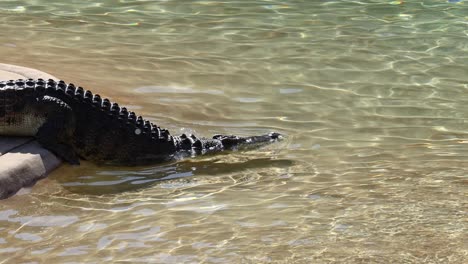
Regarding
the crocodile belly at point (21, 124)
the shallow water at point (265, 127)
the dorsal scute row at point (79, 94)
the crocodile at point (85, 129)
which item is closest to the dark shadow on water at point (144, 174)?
the shallow water at point (265, 127)

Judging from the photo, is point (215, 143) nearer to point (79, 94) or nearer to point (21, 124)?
point (79, 94)

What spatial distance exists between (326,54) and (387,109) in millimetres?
1939

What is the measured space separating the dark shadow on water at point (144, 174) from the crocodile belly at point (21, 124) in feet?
1.44

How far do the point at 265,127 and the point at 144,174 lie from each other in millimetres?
1511

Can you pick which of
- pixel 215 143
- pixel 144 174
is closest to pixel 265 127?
pixel 215 143

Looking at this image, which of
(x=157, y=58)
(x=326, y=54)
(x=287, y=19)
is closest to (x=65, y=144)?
(x=157, y=58)

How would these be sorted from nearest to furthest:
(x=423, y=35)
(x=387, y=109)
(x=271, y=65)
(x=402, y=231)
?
1. (x=402, y=231)
2. (x=387, y=109)
3. (x=271, y=65)
4. (x=423, y=35)

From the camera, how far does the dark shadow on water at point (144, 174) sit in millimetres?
5910

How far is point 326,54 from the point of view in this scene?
9.94 metres

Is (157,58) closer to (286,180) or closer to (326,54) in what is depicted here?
(326,54)

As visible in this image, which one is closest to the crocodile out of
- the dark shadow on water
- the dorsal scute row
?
the dorsal scute row

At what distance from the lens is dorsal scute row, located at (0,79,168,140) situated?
6.45 metres

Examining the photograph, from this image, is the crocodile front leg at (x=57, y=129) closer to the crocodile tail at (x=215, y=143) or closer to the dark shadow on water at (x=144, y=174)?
the dark shadow on water at (x=144, y=174)

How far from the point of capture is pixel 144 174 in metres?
6.27
